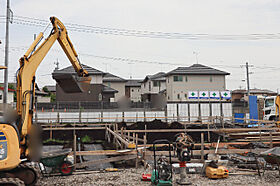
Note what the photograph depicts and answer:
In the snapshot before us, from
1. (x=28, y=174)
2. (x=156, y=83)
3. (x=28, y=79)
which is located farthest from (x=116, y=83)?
(x=28, y=174)

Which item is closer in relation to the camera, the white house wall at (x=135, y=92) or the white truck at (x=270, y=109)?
the white truck at (x=270, y=109)

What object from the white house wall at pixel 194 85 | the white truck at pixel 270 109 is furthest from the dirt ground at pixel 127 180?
the white house wall at pixel 194 85

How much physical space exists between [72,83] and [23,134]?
2974 millimetres

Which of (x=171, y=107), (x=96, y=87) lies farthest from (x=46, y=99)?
(x=171, y=107)

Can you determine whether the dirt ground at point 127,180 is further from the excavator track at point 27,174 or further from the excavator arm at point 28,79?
the excavator arm at point 28,79

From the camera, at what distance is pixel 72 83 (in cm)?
939

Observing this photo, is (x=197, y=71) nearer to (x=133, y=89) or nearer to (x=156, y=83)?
(x=156, y=83)

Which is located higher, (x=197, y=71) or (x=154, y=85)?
(x=197, y=71)

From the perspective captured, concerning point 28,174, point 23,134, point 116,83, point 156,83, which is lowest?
point 28,174

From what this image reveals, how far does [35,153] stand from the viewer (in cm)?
704

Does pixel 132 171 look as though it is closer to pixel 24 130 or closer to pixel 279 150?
pixel 24 130

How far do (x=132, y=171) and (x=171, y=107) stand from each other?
798 inches

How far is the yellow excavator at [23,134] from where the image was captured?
590cm

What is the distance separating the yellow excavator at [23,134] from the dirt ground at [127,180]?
36.5 inches
